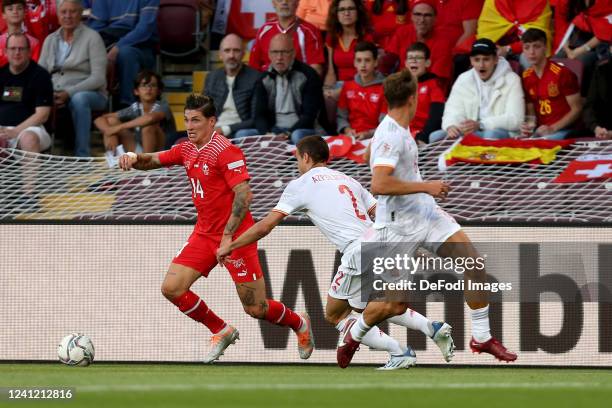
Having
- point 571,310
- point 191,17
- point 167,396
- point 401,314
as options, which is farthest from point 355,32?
point 167,396

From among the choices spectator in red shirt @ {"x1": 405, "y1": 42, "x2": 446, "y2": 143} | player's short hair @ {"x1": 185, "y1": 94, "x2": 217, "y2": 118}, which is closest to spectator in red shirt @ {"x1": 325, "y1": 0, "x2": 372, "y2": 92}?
spectator in red shirt @ {"x1": 405, "y1": 42, "x2": 446, "y2": 143}

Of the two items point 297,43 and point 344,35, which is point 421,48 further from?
point 297,43

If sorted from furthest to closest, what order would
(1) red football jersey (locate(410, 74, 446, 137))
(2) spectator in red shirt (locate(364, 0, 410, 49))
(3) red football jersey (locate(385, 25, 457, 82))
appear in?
(2) spectator in red shirt (locate(364, 0, 410, 49)) < (3) red football jersey (locate(385, 25, 457, 82)) < (1) red football jersey (locate(410, 74, 446, 137))

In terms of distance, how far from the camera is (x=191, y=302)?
378 inches

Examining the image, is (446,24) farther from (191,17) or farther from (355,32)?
(191,17)

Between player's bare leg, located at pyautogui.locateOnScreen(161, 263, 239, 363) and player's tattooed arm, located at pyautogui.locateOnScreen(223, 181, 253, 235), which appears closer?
player's tattooed arm, located at pyautogui.locateOnScreen(223, 181, 253, 235)

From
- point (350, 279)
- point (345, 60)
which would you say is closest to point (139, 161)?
point (350, 279)

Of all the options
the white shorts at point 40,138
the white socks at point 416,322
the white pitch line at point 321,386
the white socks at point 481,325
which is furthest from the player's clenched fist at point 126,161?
the white shorts at point 40,138

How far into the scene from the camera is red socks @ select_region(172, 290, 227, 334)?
9.59m

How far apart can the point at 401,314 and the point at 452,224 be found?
30.1 inches

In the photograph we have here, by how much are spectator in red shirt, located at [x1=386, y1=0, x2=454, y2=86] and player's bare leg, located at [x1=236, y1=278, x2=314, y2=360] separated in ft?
12.8

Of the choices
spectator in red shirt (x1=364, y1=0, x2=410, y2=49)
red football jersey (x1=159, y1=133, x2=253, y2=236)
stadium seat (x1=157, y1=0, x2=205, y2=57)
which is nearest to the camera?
red football jersey (x1=159, y1=133, x2=253, y2=236)

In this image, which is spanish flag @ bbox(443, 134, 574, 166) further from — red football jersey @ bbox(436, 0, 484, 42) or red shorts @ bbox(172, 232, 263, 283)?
red shorts @ bbox(172, 232, 263, 283)

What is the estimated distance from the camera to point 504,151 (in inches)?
443
